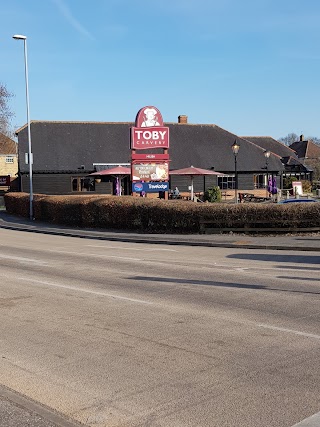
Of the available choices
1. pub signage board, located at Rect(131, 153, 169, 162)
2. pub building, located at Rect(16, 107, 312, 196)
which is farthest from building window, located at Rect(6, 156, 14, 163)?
pub signage board, located at Rect(131, 153, 169, 162)

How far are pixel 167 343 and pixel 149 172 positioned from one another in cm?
2186

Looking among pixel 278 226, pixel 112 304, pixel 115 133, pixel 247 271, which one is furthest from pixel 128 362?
pixel 115 133

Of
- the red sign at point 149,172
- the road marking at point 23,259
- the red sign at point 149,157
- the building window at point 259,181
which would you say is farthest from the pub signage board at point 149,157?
the building window at point 259,181

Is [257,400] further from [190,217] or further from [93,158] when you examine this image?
[93,158]

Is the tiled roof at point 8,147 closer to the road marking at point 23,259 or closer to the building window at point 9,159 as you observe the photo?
the building window at point 9,159

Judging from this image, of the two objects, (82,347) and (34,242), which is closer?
(82,347)

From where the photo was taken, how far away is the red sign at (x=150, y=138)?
94.7ft

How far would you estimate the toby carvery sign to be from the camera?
2894cm

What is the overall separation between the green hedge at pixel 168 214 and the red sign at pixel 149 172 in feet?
7.64

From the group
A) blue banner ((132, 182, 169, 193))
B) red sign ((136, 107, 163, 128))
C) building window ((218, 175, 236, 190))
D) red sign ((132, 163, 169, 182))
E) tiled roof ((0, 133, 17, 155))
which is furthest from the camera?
tiled roof ((0, 133, 17, 155))

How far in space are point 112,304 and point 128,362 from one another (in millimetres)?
3275

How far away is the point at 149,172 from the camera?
28.6m

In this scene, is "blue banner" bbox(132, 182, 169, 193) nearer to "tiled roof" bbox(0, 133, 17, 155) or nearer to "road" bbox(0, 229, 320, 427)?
"road" bbox(0, 229, 320, 427)

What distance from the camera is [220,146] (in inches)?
2169
